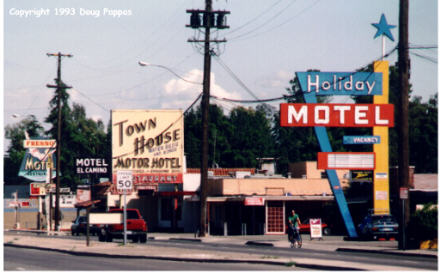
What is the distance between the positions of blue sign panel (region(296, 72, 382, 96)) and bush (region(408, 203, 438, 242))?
15.7 m

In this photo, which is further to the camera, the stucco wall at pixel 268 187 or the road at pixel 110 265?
the stucco wall at pixel 268 187

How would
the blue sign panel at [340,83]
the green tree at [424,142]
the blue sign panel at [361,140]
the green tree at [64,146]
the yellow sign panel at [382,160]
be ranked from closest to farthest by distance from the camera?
1. the blue sign panel at [361,140]
2. the blue sign panel at [340,83]
3. the yellow sign panel at [382,160]
4. the green tree at [424,142]
5. the green tree at [64,146]

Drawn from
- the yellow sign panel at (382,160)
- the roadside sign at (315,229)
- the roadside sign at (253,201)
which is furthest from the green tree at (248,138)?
the roadside sign at (315,229)

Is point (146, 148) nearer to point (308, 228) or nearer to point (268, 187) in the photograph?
point (268, 187)

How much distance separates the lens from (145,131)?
72.6 meters

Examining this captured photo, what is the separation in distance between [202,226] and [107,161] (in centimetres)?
3667

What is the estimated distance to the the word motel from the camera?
46812 millimetres

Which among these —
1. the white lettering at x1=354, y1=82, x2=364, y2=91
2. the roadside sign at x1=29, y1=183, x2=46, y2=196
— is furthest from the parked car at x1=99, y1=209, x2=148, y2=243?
the roadside sign at x1=29, y1=183, x2=46, y2=196

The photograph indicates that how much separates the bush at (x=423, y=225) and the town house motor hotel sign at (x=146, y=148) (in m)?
40.0

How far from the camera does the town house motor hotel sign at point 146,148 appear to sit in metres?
72.2

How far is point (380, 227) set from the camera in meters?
45.5

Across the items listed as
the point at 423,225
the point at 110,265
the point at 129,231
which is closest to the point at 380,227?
the point at 423,225

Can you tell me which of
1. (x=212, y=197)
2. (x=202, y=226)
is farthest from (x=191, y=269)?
(x=212, y=197)

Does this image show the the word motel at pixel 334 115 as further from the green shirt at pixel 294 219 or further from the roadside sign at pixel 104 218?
the roadside sign at pixel 104 218
